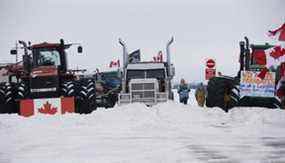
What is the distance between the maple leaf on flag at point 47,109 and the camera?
1786cm

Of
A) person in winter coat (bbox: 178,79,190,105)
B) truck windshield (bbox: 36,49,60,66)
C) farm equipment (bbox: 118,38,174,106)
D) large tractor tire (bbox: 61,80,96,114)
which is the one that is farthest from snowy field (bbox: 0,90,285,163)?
person in winter coat (bbox: 178,79,190,105)

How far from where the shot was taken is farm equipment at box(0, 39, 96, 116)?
18016 millimetres

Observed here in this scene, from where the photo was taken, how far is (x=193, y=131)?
1284cm

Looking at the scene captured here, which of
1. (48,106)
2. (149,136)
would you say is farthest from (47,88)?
(149,136)

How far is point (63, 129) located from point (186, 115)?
4932mm

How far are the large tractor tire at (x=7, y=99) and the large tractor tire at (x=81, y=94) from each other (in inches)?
81.7

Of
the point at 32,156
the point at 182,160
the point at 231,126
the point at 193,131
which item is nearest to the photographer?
the point at 182,160

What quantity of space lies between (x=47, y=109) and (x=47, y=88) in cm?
137

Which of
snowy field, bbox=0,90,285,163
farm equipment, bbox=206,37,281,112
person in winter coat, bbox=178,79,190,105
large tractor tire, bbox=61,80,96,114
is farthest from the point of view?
person in winter coat, bbox=178,79,190,105

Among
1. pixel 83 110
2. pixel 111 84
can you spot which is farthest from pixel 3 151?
pixel 111 84

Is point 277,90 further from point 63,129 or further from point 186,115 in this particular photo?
point 63,129

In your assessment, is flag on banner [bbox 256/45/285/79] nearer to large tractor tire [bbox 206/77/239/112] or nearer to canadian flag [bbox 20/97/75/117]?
large tractor tire [bbox 206/77/239/112]

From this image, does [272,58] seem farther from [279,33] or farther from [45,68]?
[45,68]

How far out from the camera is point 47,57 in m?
20.4
